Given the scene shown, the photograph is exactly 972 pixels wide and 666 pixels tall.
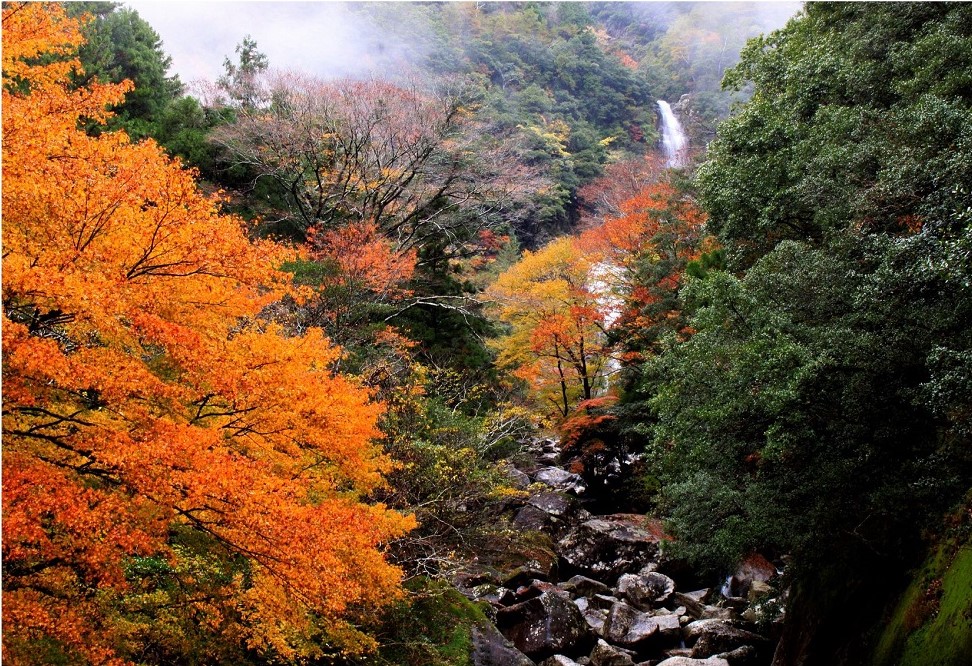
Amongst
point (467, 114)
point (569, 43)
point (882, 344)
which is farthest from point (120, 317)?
point (569, 43)

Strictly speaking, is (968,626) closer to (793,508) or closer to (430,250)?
(793,508)

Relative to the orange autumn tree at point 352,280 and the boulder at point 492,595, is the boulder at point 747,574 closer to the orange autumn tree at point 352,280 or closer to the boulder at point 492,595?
the boulder at point 492,595

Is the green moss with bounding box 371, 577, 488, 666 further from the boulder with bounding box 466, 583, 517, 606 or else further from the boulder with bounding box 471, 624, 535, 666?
the boulder with bounding box 466, 583, 517, 606

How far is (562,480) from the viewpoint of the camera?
2452cm

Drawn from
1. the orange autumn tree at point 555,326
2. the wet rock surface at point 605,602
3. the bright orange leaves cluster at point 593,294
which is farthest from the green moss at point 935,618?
the orange autumn tree at point 555,326

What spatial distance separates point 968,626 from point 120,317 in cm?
989

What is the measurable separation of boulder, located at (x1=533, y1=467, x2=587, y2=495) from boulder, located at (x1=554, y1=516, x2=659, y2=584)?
425 centimetres

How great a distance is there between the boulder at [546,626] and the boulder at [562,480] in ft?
30.0

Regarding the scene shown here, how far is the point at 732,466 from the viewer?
1102 centimetres

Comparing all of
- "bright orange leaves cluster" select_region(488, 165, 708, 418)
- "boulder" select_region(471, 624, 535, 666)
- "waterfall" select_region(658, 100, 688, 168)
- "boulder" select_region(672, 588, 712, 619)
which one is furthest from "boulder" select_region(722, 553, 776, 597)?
"waterfall" select_region(658, 100, 688, 168)

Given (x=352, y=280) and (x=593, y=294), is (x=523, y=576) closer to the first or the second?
(x=352, y=280)

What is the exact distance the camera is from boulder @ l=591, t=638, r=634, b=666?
43.9 feet

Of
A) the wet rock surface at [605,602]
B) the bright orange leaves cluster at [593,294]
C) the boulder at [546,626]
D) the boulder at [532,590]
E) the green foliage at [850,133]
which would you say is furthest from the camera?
the bright orange leaves cluster at [593,294]

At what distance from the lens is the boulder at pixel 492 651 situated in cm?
1229
